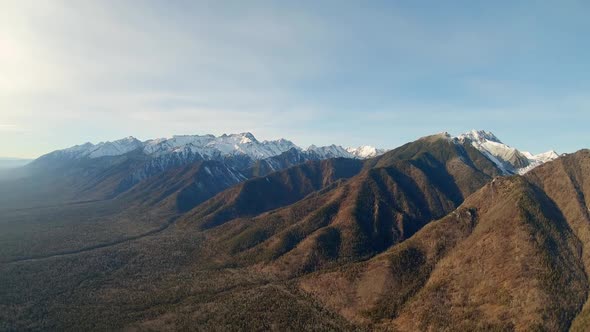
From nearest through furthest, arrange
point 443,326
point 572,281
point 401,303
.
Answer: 1. point 443,326
2. point 572,281
3. point 401,303

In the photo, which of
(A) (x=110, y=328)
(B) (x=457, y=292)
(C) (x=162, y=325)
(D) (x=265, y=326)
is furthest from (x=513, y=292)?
(A) (x=110, y=328)

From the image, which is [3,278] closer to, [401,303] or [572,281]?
[401,303]

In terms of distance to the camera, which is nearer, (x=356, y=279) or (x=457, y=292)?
(x=457, y=292)

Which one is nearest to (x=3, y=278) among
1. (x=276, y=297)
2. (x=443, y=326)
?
(x=276, y=297)

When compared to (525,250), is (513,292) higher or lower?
lower

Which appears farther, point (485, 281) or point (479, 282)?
point (479, 282)

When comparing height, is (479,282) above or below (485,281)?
below

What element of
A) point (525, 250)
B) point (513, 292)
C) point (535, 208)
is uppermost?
point (535, 208)

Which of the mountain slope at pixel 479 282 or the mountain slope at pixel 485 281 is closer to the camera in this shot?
the mountain slope at pixel 485 281

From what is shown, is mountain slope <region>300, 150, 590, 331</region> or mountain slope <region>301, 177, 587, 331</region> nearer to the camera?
mountain slope <region>300, 150, 590, 331</region>

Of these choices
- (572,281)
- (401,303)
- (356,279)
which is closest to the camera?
(572,281)
